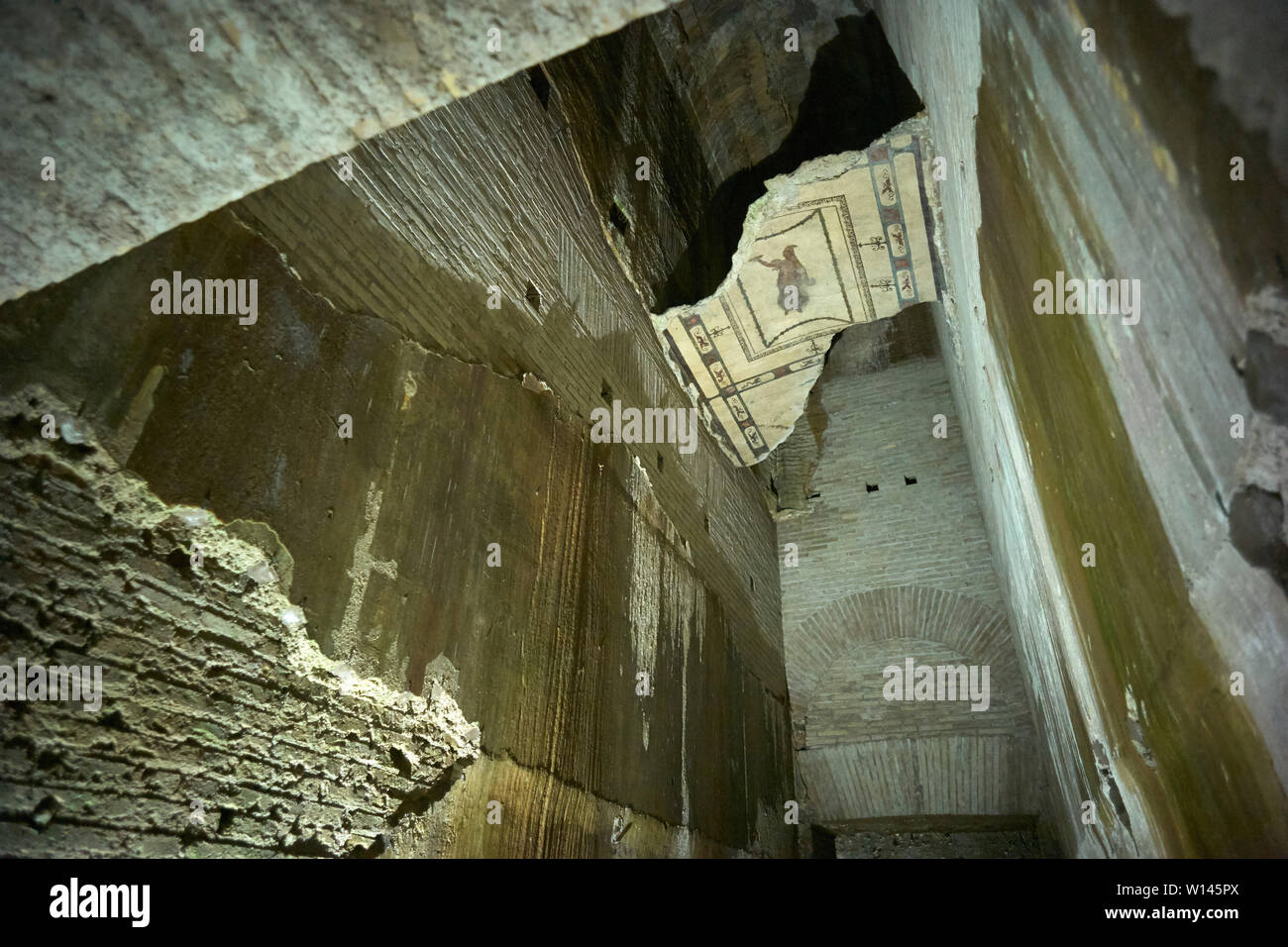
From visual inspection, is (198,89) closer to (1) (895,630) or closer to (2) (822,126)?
(2) (822,126)

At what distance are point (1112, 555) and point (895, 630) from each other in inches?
198

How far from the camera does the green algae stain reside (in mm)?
1479

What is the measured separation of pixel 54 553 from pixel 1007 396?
10.8ft

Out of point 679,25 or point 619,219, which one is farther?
point 679,25

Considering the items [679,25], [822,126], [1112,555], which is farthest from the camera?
[822,126]

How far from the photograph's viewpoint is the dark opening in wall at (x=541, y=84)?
4.03 m

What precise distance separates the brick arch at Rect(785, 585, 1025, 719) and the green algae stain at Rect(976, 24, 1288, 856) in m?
3.67

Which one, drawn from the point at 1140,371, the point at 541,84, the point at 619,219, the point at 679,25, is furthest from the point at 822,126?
the point at 1140,371

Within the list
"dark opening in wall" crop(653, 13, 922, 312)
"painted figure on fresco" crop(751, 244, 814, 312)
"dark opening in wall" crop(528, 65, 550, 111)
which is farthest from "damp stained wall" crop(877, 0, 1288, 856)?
"dark opening in wall" crop(653, 13, 922, 312)

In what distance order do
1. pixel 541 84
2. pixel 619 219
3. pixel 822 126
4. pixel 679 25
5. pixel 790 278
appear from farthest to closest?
pixel 822 126 < pixel 679 25 < pixel 790 278 < pixel 619 219 < pixel 541 84

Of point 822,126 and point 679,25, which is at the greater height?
point 679,25

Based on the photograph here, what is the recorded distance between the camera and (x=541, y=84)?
4117 millimetres

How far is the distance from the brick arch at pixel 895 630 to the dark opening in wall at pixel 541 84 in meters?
5.09

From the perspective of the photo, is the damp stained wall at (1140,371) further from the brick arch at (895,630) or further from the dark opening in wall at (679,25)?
the dark opening in wall at (679,25)
